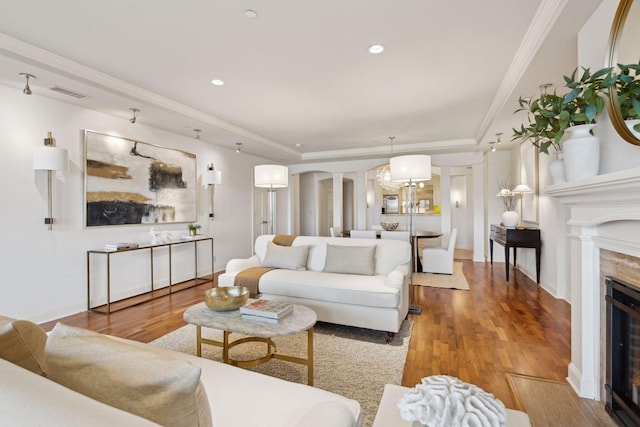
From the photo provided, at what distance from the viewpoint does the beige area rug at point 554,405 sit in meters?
1.60

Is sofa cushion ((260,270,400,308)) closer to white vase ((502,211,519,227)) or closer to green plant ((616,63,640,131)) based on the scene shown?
green plant ((616,63,640,131))

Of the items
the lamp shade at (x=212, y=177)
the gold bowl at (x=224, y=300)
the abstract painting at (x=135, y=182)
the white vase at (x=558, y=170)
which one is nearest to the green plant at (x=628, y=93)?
the white vase at (x=558, y=170)

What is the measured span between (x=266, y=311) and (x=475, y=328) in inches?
88.5

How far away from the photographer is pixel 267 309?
6.87 ft

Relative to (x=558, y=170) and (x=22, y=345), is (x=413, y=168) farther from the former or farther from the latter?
(x=22, y=345)

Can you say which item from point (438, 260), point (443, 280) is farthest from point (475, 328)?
point (438, 260)

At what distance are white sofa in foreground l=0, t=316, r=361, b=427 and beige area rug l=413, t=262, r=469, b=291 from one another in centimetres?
402

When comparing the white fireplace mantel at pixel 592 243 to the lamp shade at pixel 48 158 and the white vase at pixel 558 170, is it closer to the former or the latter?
the white vase at pixel 558 170

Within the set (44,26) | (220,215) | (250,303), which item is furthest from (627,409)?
(220,215)

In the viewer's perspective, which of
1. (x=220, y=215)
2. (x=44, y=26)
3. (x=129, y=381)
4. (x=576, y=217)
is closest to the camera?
(x=129, y=381)

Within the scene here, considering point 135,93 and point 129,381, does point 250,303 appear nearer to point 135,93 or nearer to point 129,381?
point 129,381

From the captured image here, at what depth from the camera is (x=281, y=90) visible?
3.55 m

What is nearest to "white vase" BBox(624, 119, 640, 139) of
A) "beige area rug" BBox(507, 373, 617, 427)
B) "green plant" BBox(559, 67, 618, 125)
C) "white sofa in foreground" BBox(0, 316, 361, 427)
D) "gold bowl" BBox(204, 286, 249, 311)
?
"green plant" BBox(559, 67, 618, 125)

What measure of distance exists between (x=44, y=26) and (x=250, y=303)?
2587 millimetres
